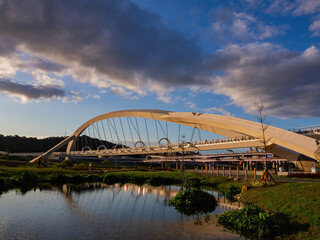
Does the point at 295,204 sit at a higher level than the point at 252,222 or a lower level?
higher

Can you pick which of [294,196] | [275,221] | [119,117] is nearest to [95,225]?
[275,221]

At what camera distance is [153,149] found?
214 ft

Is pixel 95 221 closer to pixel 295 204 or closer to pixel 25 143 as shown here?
pixel 295 204

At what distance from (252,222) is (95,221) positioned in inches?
276

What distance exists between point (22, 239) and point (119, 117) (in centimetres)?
5242

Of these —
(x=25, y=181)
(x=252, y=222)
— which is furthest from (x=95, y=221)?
(x=25, y=181)

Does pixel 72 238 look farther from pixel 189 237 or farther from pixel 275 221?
pixel 275 221

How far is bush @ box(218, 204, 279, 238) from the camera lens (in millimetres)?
10031

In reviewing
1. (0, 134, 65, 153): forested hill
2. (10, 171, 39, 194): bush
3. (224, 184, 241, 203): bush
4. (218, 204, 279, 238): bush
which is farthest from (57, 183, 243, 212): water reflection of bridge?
(0, 134, 65, 153): forested hill

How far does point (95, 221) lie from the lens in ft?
37.6

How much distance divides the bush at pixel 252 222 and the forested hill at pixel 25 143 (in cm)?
14663

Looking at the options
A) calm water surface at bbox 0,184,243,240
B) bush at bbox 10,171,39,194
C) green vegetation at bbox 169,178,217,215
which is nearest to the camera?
calm water surface at bbox 0,184,243,240

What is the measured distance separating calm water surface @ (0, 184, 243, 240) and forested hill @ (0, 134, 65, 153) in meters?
139

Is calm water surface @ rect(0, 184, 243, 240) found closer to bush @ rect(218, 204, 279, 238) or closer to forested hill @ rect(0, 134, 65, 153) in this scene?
bush @ rect(218, 204, 279, 238)
